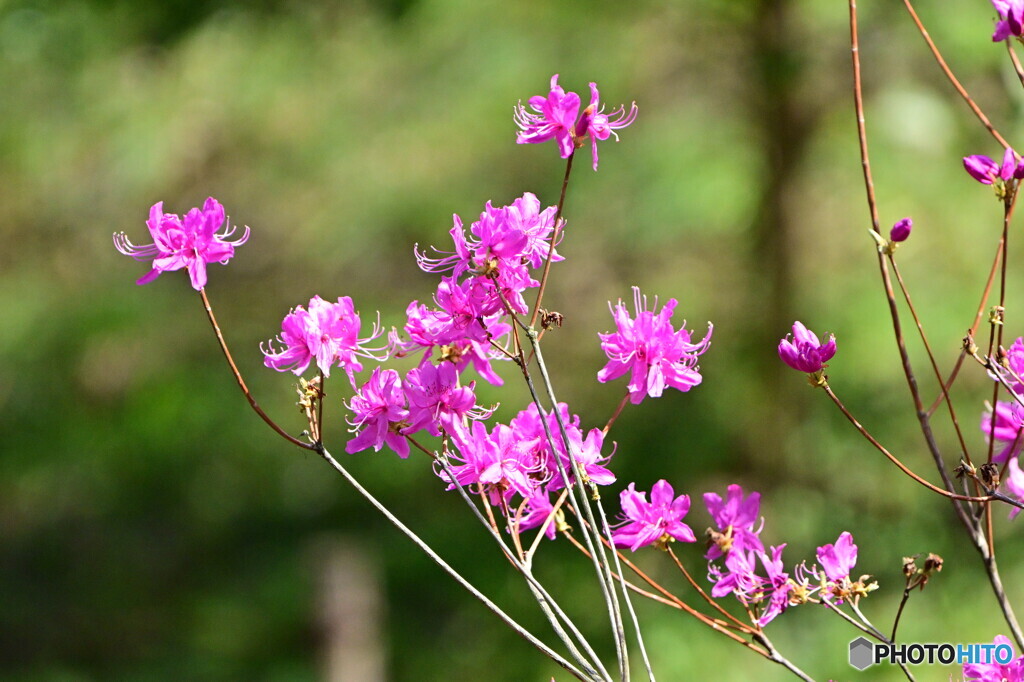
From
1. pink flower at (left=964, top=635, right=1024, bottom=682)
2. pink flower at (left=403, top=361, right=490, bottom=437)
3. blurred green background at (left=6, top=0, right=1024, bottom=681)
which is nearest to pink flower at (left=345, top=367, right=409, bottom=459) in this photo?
pink flower at (left=403, top=361, right=490, bottom=437)

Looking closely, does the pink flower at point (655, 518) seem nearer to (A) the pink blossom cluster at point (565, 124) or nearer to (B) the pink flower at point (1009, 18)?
(A) the pink blossom cluster at point (565, 124)

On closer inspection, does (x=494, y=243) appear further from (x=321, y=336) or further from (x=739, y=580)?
(x=739, y=580)

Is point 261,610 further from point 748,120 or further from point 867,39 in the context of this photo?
point 867,39

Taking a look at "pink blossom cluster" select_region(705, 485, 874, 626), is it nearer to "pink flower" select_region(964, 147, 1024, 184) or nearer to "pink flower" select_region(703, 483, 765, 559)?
"pink flower" select_region(703, 483, 765, 559)

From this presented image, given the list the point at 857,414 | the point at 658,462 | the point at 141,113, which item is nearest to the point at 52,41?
the point at 141,113

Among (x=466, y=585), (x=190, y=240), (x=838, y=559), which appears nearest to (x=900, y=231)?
(x=838, y=559)

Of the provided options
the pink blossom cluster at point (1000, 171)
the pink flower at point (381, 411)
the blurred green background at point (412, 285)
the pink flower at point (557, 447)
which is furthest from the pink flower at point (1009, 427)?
the blurred green background at point (412, 285)

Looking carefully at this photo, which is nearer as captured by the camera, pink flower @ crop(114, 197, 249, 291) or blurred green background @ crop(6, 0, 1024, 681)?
pink flower @ crop(114, 197, 249, 291)
